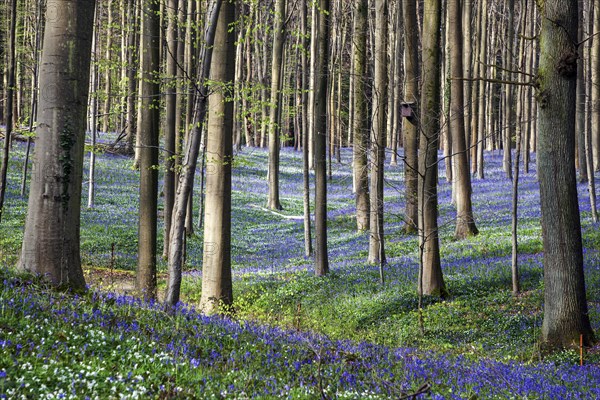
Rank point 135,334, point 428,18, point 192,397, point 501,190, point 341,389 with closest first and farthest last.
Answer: point 192,397 → point 341,389 → point 135,334 → point 428,18 → point 501,190

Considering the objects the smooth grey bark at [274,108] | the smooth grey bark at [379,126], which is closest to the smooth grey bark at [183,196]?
the smooth grey bark at [379,126]

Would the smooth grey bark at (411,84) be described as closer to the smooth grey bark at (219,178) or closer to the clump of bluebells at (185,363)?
the smooth grey bark at (219,178)

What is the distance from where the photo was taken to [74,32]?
23.6ft

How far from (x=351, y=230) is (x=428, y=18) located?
1474 cm

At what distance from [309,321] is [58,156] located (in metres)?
8.31

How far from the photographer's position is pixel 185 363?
5074 mm

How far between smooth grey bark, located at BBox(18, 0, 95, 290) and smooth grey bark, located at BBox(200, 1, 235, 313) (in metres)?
4.60

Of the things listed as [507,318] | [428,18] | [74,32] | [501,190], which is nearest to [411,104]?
[428,18]

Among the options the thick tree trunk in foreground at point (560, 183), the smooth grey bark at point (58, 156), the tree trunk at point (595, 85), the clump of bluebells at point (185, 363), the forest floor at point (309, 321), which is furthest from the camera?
the tree trunk at point (595, 85)

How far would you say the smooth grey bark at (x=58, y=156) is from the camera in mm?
7047

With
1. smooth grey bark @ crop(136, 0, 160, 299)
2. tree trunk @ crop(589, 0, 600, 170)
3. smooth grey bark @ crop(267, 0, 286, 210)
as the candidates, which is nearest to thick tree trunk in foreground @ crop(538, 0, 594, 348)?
smooth grey bark @ crop(136, 0, 160, 299)

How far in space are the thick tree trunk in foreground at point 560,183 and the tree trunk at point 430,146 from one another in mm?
3207

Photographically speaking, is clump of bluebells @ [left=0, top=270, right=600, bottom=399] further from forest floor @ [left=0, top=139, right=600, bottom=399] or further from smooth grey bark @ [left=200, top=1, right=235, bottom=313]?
smooth grey bark @ [left=200, top=1, right=235, bottom=313]

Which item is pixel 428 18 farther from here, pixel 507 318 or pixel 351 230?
pixel 351 230
